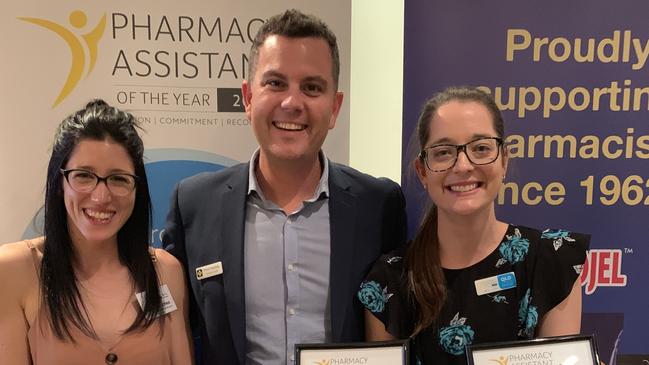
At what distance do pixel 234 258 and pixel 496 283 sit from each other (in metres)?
0.86

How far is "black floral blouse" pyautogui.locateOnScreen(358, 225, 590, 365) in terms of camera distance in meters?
1.74

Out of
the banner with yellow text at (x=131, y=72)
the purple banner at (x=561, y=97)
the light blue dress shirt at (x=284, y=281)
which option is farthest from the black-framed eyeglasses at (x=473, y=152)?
the banner with yellow text at (x=131, y=72)

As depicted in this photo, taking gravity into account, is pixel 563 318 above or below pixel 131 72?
below

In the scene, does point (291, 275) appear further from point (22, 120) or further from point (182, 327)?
point (22, 120)

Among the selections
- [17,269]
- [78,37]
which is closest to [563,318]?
[17,269]

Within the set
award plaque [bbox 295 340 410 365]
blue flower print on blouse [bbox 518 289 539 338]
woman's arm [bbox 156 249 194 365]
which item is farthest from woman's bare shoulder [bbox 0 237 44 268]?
blue flower print on blouse [bbox 518 289 539 338]

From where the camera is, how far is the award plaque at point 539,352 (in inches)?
61.9

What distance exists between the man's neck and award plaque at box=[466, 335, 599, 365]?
780 mm

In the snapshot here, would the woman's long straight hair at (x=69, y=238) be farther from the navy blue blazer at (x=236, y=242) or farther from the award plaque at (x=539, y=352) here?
the award plaque at (x=539, y=352)

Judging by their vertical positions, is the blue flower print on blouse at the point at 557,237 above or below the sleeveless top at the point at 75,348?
above

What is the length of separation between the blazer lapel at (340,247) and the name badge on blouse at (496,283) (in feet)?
1.43

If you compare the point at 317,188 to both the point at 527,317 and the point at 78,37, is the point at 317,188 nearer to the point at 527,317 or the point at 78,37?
the point at 527,317

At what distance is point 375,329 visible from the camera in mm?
1903

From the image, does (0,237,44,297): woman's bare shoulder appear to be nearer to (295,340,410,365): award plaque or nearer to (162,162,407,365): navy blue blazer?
(162,162,407,365): navy blue blazer
